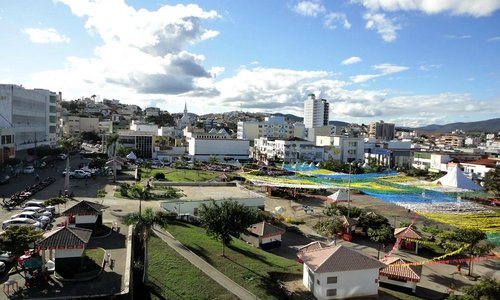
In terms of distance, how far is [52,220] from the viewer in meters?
29.6

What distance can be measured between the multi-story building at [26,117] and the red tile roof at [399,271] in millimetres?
53097

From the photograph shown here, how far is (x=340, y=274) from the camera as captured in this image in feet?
71.6

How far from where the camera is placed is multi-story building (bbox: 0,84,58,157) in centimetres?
5875

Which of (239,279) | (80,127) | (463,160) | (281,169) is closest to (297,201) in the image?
(281,169)

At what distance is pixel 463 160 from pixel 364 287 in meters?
71.1

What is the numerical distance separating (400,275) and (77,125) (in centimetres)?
12202

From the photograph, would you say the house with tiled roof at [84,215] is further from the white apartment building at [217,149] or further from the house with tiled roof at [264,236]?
the white apartment building at [217,149]

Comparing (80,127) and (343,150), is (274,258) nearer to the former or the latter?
(343,150)

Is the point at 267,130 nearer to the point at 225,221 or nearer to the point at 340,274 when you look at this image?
the point at 225,221

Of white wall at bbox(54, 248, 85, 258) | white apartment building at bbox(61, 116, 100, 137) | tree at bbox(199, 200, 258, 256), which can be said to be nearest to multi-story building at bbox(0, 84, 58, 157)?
white wall at bbox(54, 248, 85, 258)

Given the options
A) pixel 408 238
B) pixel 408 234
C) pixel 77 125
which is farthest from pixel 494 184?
pixel 77 125

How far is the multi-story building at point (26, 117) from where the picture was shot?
58750 mm

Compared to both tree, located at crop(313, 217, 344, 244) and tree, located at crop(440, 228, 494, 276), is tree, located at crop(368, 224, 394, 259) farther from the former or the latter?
tree, located at crop(440, 228, 494, 276)

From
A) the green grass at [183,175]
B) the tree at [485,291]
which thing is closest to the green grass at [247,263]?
the tree at [485,291]
